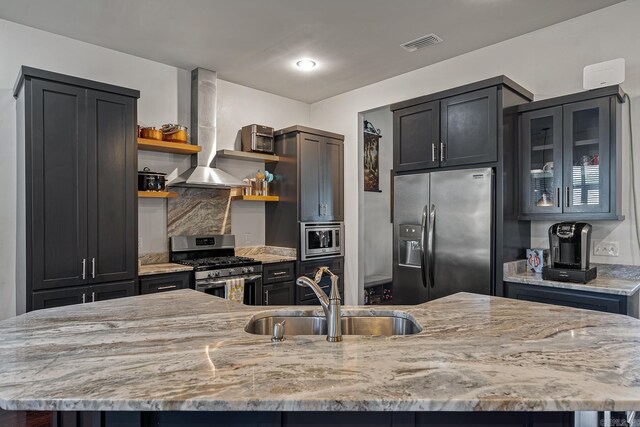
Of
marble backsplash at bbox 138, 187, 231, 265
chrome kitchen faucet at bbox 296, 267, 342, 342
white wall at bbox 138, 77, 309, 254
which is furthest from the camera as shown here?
marble backsplash at bbox 138, 187, 231, 265

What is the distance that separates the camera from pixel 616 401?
89cm

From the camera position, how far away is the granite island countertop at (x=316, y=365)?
904 mm

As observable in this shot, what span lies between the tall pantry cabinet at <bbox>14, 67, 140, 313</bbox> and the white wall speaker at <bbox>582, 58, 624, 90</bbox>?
349 centimetres

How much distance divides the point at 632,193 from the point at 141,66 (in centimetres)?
433

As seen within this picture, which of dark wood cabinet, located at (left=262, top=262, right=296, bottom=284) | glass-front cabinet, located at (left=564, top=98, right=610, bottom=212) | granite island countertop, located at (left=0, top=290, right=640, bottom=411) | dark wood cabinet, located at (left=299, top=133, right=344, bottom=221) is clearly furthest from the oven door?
glass-front cabinet, located at (left=564, top=98, right=610, bottom=212)

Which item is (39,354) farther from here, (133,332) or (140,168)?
(140,168)

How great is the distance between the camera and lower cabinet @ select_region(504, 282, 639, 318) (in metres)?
2.39

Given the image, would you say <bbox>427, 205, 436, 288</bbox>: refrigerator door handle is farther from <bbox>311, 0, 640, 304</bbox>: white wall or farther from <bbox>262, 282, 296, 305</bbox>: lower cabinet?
<bbox>262, 282, 296, 305</bbox>: lower cabinet

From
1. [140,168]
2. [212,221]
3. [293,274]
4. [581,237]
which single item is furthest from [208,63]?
[581,237]

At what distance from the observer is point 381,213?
18.5ft

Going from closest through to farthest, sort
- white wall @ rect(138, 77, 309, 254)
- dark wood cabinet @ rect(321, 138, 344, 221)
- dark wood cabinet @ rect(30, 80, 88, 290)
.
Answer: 1. dark wood cabinet @ rect(30, 80, 88, 290)
2. white wall @ rect(138, 77, 309, 254)
3. dark wood cabinet @ rect(321, 138, 344, 221)

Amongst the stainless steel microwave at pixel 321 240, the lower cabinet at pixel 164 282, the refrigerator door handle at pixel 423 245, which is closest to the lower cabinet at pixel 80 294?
the lower cabinet at pixel 164 282

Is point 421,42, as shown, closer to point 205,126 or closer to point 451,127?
point 451,127

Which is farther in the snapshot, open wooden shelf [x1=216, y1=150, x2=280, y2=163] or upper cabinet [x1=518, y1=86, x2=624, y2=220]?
open wooden shelf [x1=216, y1=150, x2=280, y2=163]
